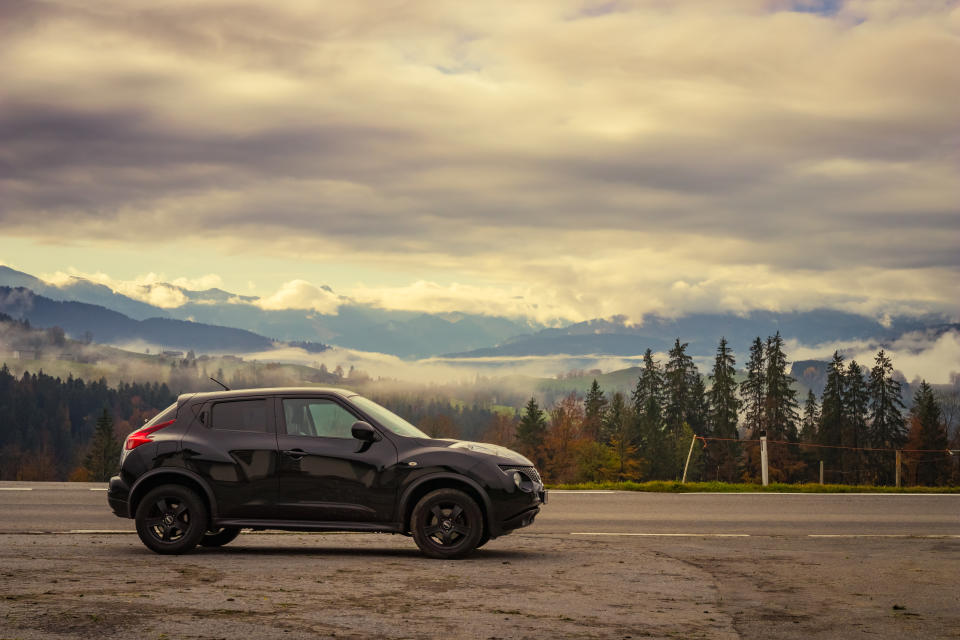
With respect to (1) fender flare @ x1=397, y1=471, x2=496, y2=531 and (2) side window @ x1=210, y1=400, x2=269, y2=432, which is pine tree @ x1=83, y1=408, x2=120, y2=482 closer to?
(2) side window @ x1=210, y1=400, x2=269, y2=432

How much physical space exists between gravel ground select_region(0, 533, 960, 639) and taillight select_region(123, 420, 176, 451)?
121 cm

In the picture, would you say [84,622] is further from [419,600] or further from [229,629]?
[419,600]

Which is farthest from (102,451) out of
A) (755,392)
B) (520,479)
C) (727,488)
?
(520,479)

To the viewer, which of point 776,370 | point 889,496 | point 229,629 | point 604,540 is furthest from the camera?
point 776,370

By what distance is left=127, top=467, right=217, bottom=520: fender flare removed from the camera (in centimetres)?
1134

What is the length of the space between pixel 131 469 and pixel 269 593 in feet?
12.0

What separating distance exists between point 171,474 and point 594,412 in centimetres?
12723

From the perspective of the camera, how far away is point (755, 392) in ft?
384

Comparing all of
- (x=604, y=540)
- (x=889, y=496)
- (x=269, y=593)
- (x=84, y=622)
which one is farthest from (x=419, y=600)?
(x=889, y=496)

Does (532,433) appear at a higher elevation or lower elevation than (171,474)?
higher

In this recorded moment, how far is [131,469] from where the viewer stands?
1148 centimetres

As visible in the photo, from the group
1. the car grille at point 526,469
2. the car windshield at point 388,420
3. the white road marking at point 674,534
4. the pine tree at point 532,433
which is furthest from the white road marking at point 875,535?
the pine tree at point 532,433

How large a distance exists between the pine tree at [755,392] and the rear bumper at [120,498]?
350 ft

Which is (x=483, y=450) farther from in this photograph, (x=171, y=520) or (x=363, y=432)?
(x=171, y=520)
